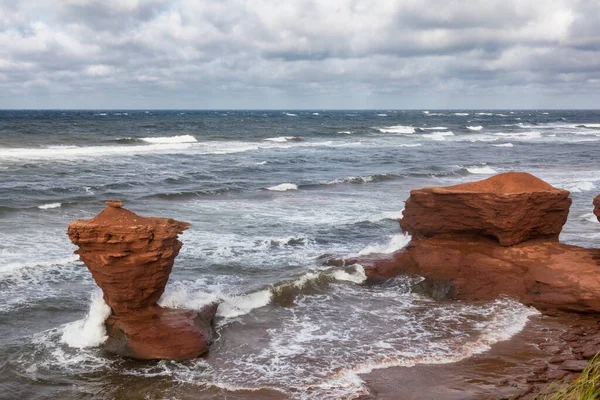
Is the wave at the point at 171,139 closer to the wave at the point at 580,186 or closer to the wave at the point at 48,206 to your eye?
the wave at the point at 48,206

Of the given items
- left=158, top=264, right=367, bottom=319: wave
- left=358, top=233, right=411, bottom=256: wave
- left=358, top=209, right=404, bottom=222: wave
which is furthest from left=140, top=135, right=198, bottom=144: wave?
left=158, top=264, right=367, bottom=319: wave

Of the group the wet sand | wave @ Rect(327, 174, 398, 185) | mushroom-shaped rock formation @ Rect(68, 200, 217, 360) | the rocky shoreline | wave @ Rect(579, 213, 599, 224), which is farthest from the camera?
wave @ Rect(327, 174, 398, 185)

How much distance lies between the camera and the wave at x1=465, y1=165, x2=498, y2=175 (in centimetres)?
3938

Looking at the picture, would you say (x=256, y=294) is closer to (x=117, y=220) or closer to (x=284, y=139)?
(x=117, y=220)

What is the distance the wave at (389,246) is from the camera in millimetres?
17688

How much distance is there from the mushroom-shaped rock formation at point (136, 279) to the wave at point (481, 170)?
31123mm

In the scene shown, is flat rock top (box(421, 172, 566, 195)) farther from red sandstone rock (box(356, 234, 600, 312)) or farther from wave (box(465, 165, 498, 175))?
wave (box(465, 165, 498, 175))

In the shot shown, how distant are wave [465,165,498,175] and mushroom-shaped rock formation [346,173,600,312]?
81.5 ft

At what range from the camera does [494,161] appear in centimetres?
4606

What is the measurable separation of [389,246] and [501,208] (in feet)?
15.6

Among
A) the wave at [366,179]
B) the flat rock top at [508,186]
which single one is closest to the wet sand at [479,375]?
the flat rock top at [508,186]

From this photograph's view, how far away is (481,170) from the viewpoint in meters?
40.4

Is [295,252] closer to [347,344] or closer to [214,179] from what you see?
[347,344]

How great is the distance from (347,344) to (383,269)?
14.0ft
